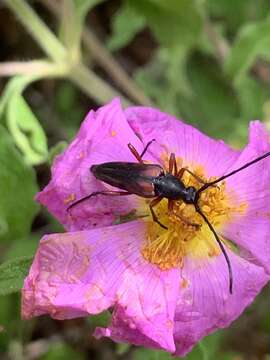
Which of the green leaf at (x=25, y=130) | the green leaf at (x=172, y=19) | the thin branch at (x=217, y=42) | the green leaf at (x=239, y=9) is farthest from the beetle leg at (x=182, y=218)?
the green leaf at (x=239, y=9)

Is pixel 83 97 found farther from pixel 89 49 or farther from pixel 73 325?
pixel 73 325

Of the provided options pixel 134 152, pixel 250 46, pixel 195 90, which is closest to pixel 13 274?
pixel 134 152

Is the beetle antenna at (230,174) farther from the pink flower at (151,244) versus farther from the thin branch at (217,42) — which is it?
the thin branch at (217,42)

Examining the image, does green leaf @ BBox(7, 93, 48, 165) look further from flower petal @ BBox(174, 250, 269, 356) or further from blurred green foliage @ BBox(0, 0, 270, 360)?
flower petal @ BBox(174, 250, 269, 356)

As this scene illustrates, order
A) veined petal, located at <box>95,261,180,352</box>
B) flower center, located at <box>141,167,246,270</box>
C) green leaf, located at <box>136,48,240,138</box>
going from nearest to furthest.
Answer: veined petal, located at <box>95,261,180,352</box> < flower center, located at <box>141,167,246,270</box> < green leaf, located at <box>136,48,240,138</box>

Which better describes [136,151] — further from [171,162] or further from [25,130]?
[25,130]

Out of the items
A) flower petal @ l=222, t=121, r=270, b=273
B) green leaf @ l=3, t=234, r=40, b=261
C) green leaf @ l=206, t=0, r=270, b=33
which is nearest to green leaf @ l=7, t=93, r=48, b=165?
green leaf @ l=3, t=234, r=40, b=261
